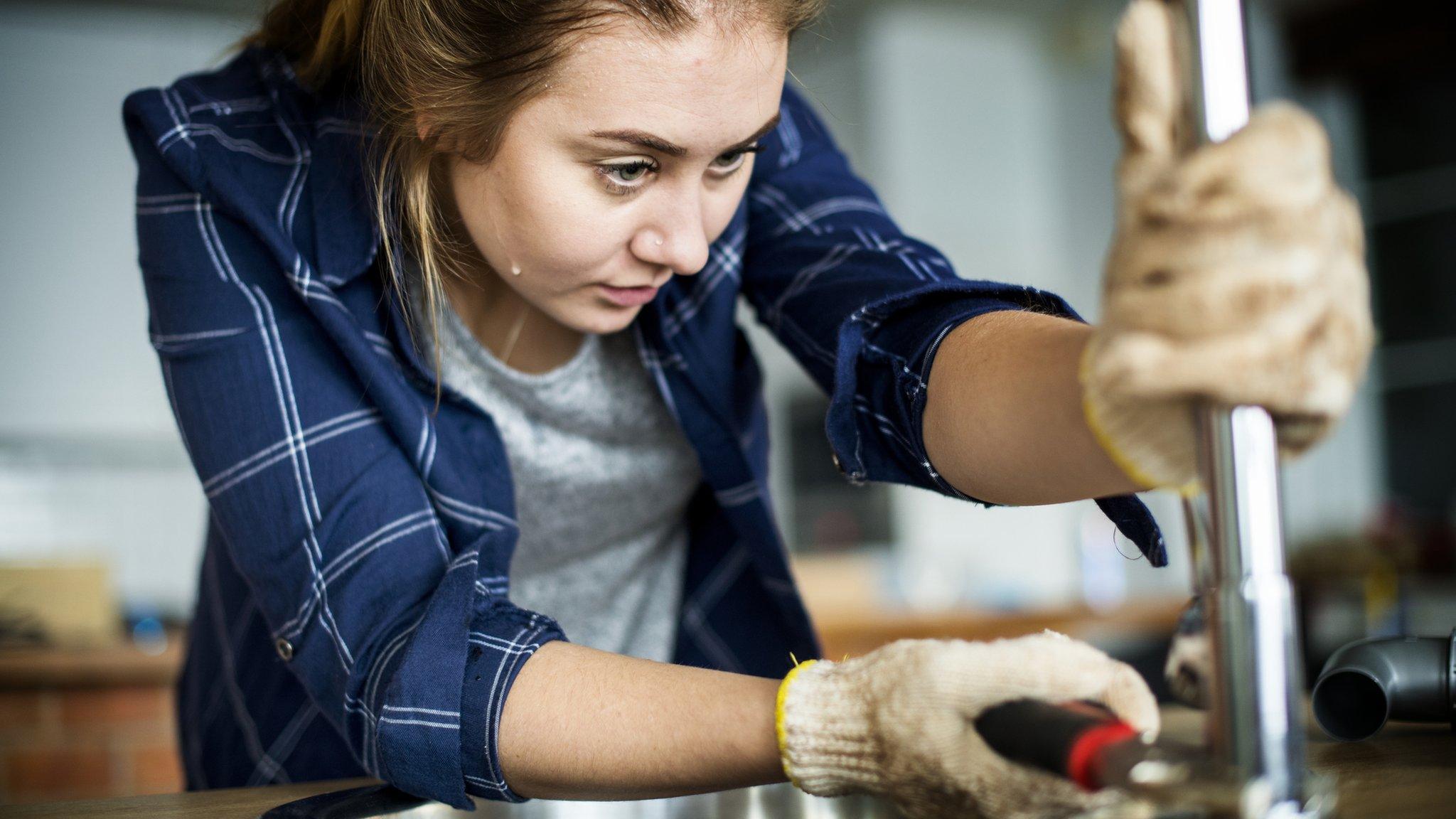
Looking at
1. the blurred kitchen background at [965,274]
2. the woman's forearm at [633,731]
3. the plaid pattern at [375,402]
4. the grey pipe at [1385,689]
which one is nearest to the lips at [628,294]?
the plaid pattern at [375,402]

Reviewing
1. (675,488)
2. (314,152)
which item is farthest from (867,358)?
(314,152)

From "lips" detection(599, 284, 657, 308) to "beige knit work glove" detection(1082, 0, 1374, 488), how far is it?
40cm

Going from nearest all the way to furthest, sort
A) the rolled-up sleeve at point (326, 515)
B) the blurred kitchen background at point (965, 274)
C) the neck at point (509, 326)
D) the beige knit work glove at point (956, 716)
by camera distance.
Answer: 1. the beige knit work glove at point (956, 716)
2. the rolled-up sleeve at point (326, 515)
3. the neck at point (509, 326)
4. the blurred kitchen background at point (965, 274)

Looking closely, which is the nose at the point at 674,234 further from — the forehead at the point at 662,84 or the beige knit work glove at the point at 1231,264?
the beige knit work glove at the point at 1231,264

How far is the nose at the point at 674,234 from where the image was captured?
28.7 inches

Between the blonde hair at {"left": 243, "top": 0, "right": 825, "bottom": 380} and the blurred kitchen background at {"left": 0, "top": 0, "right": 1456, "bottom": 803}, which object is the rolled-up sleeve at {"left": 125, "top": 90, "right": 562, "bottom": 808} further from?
the blurred kitchen background at {"left": 0, "top": 0, "right": 1456, "bottom": 803}

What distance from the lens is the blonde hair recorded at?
69 centimetres

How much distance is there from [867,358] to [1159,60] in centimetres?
35

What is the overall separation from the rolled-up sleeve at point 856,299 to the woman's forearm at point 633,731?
0.20 metres

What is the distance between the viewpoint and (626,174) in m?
0.71

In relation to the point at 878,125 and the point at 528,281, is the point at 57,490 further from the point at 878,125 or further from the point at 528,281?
the point at 528,281

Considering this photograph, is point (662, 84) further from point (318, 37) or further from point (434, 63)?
point (318, 37)

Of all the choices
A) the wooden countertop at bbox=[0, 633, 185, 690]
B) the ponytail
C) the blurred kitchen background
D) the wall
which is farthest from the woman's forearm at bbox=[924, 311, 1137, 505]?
the wall

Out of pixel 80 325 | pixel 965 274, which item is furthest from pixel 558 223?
pixel 965 274
